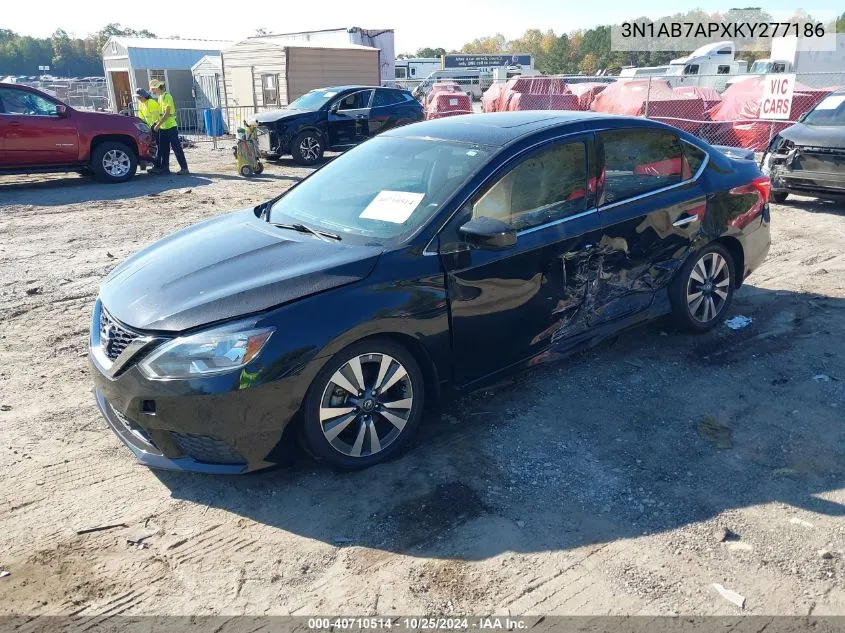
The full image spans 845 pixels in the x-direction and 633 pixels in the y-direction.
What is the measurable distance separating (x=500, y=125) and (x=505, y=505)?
237 centimetres

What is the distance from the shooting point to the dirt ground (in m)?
2.82

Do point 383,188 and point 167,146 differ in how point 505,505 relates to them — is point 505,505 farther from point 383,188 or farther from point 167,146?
point 167,146

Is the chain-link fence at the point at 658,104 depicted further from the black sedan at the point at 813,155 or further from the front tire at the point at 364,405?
the front tire at the point at 364,405

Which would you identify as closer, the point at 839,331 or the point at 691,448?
the point at 691,448

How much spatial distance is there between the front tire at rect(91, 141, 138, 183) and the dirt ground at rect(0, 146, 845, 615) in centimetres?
860

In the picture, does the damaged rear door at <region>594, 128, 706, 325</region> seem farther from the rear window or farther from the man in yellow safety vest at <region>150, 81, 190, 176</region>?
the man in yellow safety vest at <region>150, 81, 190, 176</region>

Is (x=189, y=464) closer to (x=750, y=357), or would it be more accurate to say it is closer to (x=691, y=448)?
(x=691, y=448)

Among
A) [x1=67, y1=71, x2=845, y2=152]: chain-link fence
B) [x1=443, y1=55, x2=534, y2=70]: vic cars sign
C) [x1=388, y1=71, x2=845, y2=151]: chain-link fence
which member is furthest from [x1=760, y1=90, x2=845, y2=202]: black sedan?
[x1=443, y1=55, x2=534, y2=70]: vic cars sign

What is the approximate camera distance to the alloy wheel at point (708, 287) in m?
5.06

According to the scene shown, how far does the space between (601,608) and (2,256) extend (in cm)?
775

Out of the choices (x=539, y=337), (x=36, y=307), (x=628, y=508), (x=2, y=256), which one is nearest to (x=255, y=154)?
(x=2, y=256)

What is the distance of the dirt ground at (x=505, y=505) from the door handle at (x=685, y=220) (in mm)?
916

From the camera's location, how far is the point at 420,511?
3.31 m

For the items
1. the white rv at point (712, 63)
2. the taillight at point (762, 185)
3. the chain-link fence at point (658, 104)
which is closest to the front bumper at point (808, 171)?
the chain-link fence at point (658, 104)
